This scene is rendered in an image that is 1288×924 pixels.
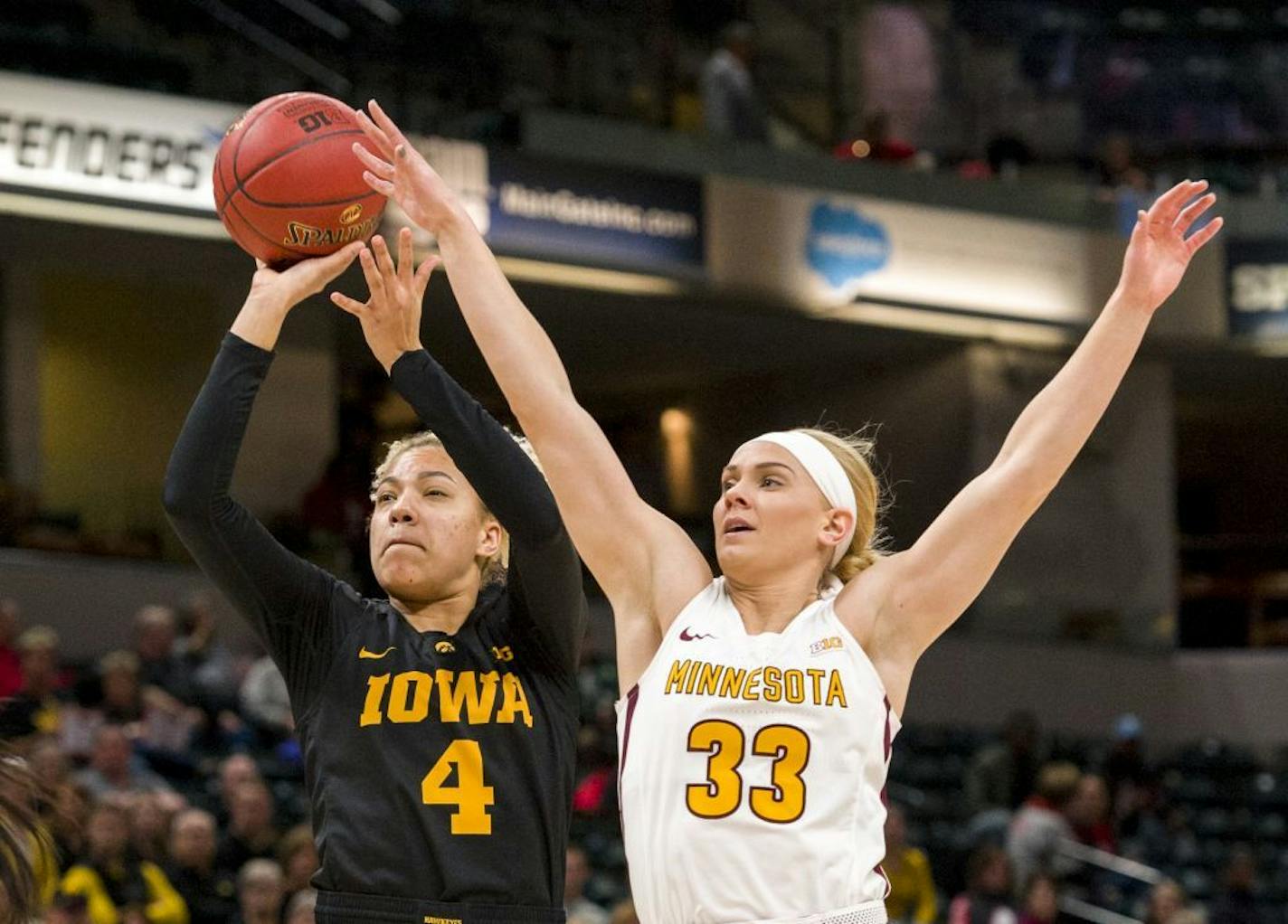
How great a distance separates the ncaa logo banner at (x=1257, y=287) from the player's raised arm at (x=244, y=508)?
16.1 m

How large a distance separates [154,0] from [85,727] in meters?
6.30

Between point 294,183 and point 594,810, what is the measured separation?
7678 millimetres

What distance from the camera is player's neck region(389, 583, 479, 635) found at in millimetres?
4134

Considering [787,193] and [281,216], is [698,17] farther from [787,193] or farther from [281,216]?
[281,216]

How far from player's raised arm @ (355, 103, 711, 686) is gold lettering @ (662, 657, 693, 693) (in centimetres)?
14

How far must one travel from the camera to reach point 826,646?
3660mm

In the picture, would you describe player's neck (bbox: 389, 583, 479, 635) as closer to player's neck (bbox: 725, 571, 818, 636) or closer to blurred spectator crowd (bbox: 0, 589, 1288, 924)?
player's neck (bbox: 725, 571, 818, 636)

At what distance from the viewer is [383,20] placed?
595 inches

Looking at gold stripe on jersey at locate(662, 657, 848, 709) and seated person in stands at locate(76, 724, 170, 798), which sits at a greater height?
gold stripe on jersey at locate(662, 657, 848, 709)

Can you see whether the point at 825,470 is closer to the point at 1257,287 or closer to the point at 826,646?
the point at 826,646

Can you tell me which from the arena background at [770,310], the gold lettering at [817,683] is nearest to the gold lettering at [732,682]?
the gold lettering at [817,683]

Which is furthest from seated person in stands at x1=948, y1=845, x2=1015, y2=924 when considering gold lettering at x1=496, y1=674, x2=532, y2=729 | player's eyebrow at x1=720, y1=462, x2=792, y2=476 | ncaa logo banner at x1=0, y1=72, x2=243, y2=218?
player's eyebrow at x1=720, y1=462, x2=792, y2=476

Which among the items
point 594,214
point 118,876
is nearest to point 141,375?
point 594,214

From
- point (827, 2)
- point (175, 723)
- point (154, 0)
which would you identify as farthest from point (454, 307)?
point (175, 723)
